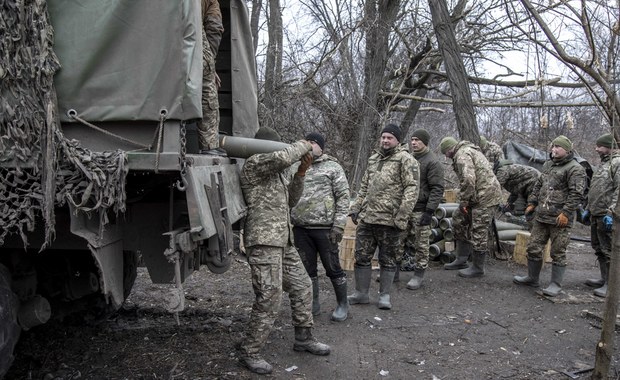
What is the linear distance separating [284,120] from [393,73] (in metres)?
2.97

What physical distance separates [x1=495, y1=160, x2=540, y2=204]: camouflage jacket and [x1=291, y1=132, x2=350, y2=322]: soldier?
17.5 ft

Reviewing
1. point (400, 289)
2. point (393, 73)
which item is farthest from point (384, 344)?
point (393, 73)

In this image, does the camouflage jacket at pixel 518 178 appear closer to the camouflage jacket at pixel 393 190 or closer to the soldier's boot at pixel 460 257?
the soldier's boot at pixel 460 257

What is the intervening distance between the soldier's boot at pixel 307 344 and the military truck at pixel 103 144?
1.48 metres

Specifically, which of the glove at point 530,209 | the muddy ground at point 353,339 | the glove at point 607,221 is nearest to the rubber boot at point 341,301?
the muddy ground at point 353,339

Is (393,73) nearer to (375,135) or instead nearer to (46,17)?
(375,135)

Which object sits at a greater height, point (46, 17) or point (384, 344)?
point (46, 17)

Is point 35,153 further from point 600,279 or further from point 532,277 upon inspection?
point 600,279

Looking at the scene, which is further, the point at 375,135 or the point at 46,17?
the point at 375,135

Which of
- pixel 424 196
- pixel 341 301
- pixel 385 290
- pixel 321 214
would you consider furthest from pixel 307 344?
pixel 424 196

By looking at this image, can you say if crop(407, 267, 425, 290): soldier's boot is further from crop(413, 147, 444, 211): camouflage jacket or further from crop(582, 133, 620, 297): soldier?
crop(582, 133, 620, 297): soldier

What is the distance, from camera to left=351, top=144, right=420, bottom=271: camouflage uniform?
5.66 m

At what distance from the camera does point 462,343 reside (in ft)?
16.3

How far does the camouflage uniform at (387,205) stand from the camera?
5.66 m
